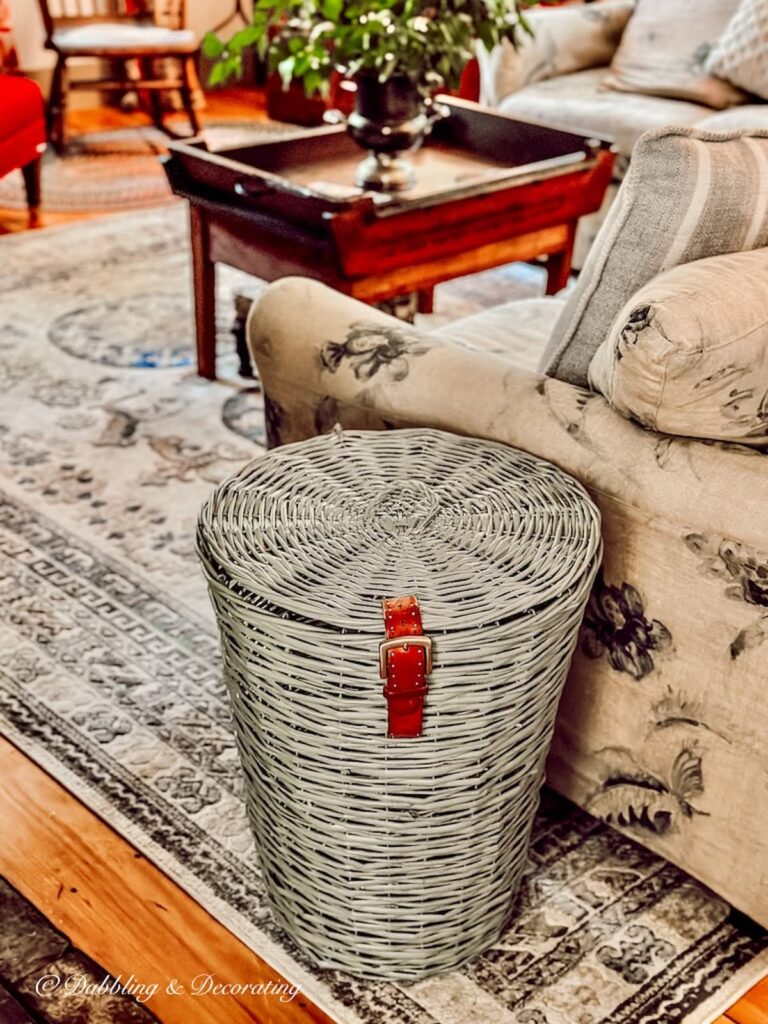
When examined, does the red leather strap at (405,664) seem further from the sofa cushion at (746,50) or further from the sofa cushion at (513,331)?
the sofa cushion at (746,50)

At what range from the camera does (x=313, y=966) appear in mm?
1302

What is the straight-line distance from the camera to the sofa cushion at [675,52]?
323cm

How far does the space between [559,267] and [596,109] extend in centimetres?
69

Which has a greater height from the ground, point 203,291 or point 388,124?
point 388,124

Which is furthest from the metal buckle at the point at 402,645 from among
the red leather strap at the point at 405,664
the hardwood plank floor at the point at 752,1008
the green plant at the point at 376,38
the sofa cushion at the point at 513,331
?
the green plant at the point at 376,38

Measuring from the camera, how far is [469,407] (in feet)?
4.49

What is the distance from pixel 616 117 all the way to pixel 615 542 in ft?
7.02

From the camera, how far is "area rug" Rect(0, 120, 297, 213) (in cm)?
385

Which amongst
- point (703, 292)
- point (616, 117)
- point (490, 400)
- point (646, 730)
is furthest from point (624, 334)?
point (616, 117)

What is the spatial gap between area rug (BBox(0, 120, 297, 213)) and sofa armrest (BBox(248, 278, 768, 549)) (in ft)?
7.41

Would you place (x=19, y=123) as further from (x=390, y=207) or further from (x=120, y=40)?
(x=390, y=207)

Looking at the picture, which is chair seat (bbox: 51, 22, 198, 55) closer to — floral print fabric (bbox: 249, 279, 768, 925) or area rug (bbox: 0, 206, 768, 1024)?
area rug (bbox: 0, 206, 768, 1024)

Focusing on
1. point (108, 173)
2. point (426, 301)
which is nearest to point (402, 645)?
point (426, 301)

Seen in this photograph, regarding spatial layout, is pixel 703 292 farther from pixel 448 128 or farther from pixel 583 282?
pixel 448 128
